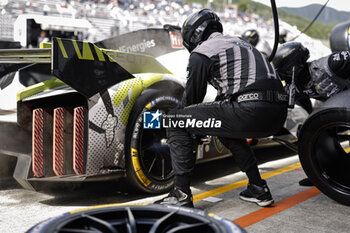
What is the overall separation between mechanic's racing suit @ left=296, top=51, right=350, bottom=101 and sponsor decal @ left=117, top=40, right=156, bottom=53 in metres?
1.45

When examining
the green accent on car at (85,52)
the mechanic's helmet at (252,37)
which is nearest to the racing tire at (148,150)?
the green accent on car at (85,52)

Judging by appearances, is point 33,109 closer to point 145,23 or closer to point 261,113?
point 261,113

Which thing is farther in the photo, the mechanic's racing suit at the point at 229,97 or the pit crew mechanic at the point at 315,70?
the pit crew mechanic at the point at 315,70

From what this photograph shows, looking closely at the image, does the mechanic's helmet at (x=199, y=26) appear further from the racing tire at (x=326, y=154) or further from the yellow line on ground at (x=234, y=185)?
the yellow line on ground at (x=234, y=185)

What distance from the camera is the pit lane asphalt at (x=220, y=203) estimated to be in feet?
8.45

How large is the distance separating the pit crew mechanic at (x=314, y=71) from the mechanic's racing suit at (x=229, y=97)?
72 centimetres

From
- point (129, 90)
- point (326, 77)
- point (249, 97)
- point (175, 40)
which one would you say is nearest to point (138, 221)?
point (249, 97)

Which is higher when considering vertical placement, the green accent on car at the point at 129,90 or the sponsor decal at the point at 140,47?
the sponsor decal at the point at 140,47

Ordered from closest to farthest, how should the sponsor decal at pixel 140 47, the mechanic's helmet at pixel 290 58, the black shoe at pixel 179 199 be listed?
the black shoe at pixel 179 199
the mechanic's helmet at pixel 290 58
the sponsor decal at pixel 140 47

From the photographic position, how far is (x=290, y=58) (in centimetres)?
354

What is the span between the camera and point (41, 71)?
12.2 ft

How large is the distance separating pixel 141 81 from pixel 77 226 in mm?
1915

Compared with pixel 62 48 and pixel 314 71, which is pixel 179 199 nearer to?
pixel 62 48

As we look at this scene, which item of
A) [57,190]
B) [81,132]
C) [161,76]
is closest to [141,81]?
[161,76]
